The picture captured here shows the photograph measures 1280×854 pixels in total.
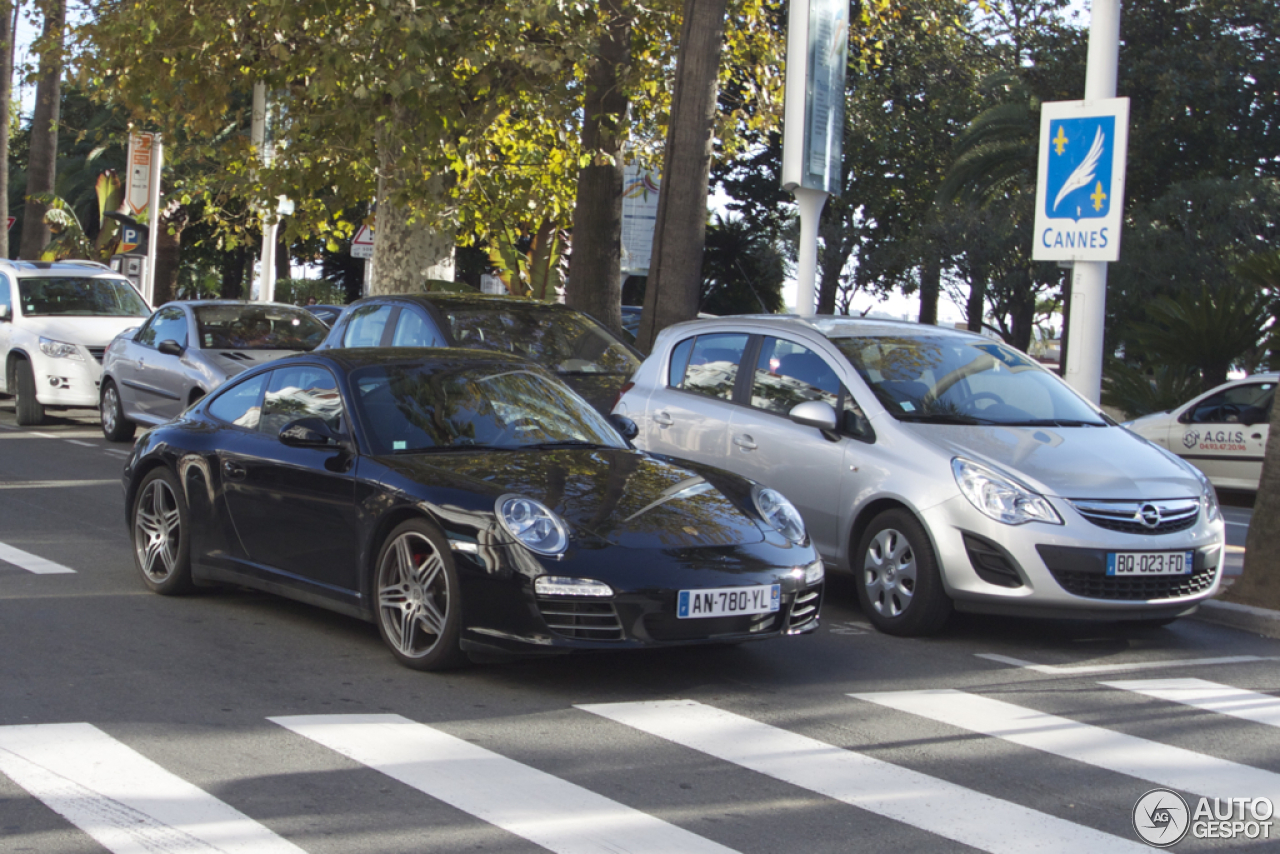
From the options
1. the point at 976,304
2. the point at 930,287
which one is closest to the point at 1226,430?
the point at 976,304

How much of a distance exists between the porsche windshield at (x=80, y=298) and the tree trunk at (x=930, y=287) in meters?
21.9

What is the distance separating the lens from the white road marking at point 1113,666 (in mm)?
7113

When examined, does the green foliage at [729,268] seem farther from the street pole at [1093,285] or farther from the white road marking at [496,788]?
the white road marking at [496,788]

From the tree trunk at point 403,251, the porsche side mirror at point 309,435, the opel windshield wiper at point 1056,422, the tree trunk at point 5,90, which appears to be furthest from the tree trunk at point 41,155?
the opel windshield wiper at point 1056,422

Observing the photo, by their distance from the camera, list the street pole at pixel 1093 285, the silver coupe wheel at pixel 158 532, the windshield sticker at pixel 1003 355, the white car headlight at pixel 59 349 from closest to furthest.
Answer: the silver coupe wheel at pixel 158 532 < the windshield sticker at pixel 1003 355 < the street pole at pixel 1093 285 < the white car headlight at pixel 59 349

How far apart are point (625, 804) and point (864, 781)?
0.89 metres

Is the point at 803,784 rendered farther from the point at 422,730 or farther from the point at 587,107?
the point at 587,107

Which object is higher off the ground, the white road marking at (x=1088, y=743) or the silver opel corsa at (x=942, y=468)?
the silver opel corsa at (x=942, y=468)

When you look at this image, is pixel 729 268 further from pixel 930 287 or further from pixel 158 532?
pixel 158 532

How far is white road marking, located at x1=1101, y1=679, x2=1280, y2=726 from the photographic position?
6367 mm

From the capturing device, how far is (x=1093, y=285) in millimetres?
10969

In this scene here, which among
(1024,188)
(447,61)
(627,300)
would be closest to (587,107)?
(447,61)

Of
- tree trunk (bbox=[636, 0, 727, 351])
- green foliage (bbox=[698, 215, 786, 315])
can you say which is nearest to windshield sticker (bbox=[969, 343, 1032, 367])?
tree trunk (bbox=[636, 0, 727, 351])

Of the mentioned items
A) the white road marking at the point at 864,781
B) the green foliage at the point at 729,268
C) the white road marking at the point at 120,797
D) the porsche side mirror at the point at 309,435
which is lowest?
the white road marking at the point at 120,797
